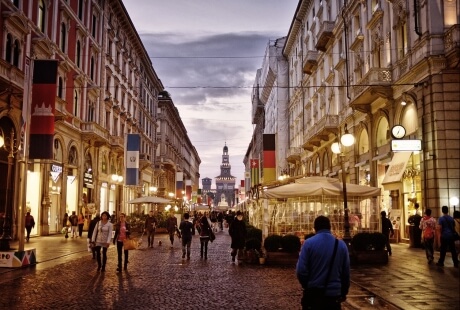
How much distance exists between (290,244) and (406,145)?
6768 millimetres

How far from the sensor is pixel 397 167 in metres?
23.3

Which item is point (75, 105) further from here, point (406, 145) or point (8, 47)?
point (406, 145)

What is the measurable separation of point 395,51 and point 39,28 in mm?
19019

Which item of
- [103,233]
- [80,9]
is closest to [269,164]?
[80,9]

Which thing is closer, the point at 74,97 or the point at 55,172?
→ the point at 55,172

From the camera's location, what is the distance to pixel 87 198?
38.7 m

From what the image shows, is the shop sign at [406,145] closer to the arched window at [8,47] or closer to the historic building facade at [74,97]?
the historic building facade at [74,97]

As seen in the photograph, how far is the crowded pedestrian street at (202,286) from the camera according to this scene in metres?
9.62

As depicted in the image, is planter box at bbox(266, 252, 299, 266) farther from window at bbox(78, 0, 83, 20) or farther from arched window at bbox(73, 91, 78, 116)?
window at bbox(78, 0, 83, 20)

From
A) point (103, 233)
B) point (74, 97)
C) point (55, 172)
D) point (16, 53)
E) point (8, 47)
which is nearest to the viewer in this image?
point (103, 233)

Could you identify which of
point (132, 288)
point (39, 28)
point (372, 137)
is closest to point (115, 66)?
point (39, 28)

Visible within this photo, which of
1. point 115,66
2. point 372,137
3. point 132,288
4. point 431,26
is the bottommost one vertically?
point 132,288

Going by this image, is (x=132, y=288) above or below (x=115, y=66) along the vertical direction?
below

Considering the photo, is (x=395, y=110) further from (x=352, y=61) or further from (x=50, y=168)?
(x=50, y=168)
